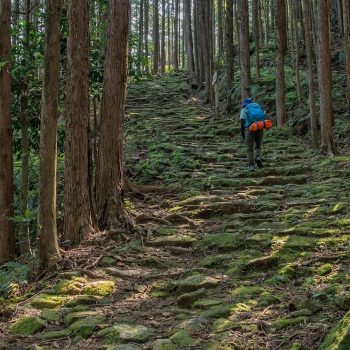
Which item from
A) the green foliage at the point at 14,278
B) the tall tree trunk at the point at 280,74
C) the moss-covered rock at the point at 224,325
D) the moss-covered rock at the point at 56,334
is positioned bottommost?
the moss-covered rock at the point at 56,334

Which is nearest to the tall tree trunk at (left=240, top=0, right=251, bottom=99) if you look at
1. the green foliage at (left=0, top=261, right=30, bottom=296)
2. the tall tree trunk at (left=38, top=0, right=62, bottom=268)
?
the tall tree trunk at (left=38, top=0, right=62, bottom=268)

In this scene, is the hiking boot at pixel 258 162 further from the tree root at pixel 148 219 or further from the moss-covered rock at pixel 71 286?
the moss-covered rock at pixel 71 286

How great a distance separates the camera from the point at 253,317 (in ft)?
14.6

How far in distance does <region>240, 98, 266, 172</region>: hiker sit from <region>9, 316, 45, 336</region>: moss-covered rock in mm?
6756

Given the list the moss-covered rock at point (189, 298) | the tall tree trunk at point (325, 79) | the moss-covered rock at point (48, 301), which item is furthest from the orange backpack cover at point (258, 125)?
the moss-covered rock at point (48, 301)

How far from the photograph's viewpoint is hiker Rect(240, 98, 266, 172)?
10562 mm

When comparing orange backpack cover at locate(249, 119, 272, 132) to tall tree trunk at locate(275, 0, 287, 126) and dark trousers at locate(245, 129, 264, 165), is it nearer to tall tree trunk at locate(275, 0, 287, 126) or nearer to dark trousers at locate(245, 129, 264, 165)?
dark trousers at locate(245, 129, 264, 165)

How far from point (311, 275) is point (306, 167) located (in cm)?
566

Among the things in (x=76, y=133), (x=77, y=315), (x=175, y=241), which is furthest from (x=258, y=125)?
(x=77, y=315)

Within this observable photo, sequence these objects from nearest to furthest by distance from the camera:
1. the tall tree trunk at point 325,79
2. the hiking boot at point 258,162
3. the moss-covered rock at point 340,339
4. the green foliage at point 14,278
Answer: the moss-covered rock at point 340,339
the green foliage at point 14,278
the hiking boot at point 258,162
the tall tree trunk at point 325,79

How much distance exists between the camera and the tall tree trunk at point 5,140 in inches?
312

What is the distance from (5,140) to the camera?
806cm

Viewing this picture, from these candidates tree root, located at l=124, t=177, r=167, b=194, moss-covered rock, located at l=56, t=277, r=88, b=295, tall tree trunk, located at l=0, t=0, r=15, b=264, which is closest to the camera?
moss-covered rock, located at l=56, t=277, r=88, b=295

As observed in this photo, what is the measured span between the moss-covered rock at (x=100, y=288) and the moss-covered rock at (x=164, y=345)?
5.46 feet
